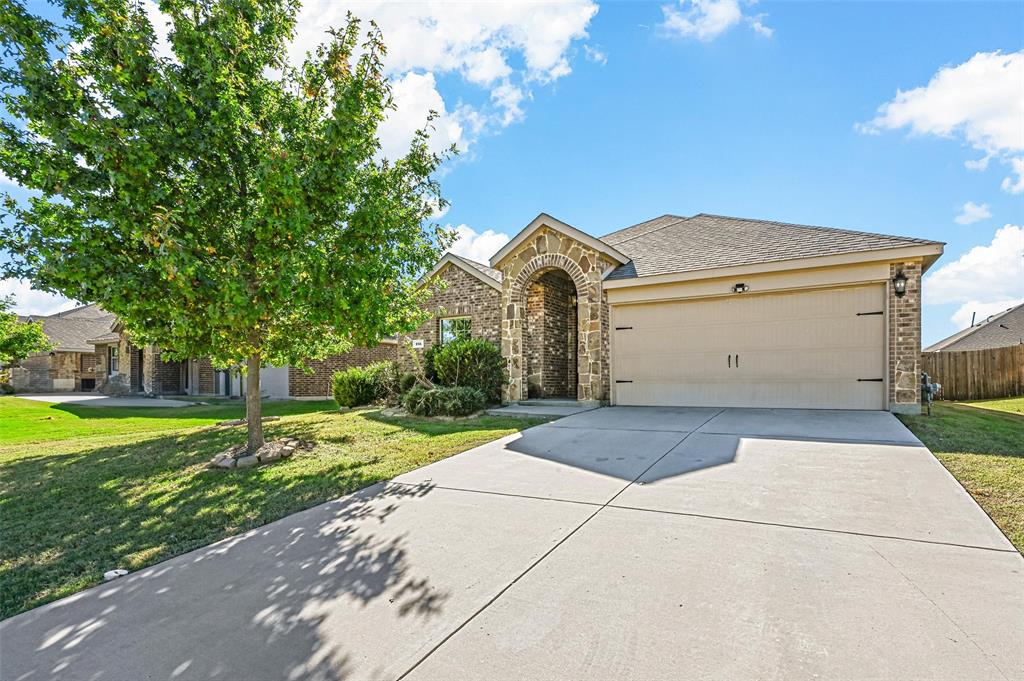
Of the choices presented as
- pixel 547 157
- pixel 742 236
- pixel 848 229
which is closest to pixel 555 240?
pixel 547 157

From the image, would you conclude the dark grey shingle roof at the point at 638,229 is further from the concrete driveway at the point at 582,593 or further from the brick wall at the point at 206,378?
the brick wall at the point at 206,378

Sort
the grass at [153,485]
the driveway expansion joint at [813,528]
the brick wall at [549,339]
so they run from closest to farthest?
the driveway expansion joint at [813,528] → the grass at [153,485] → the brick wall at [549,339]

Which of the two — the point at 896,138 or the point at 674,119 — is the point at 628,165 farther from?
the point at 896,138

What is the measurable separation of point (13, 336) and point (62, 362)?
45.7 feet

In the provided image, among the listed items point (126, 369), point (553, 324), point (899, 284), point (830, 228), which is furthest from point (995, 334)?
point (126, 369)

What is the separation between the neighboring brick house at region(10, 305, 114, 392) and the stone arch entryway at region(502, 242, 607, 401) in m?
28.0

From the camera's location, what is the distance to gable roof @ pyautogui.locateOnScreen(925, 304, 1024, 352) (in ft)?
67.5

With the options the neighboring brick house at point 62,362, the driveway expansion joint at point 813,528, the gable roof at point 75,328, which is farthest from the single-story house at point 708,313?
the neighboring brick house at point 62,362

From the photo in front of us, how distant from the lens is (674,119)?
34.1 feet

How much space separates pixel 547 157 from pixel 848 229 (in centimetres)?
722

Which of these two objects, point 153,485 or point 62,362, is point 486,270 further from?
point 62,362

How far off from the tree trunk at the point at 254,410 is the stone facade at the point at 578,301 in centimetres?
648

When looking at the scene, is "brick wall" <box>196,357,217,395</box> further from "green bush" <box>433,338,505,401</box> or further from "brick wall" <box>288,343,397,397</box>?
"green bush" <box>433,338,505,401</box>

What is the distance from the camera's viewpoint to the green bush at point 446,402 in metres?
10.4
